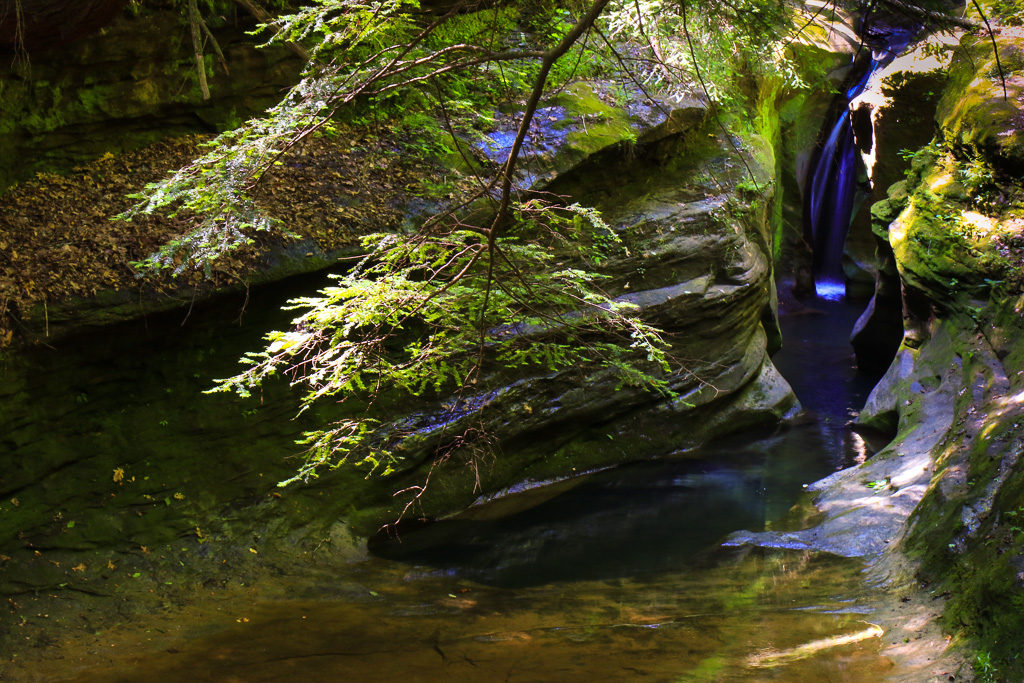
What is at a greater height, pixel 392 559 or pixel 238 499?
pixel 238 499

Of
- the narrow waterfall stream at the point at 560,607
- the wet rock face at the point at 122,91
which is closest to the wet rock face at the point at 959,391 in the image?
the narrow waterfall stream at the point at 560,607

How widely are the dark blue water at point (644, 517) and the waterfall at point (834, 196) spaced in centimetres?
966

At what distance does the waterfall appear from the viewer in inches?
695

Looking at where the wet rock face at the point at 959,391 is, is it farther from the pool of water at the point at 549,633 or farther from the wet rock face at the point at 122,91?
the wet rock face at the point at 122,91

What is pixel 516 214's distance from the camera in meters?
3.87

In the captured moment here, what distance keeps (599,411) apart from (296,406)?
422 centimetres

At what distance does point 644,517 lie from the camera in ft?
26.6

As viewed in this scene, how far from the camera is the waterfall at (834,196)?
1766cm

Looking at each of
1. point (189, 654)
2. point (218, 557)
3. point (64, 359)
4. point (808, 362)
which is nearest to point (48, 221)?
point (64, 359)

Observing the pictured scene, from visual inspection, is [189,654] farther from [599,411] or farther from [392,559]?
[599,411]

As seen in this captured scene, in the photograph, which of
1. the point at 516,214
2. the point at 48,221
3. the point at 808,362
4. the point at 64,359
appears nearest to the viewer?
the point at 516,214

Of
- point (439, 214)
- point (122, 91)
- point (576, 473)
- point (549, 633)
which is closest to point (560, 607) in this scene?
point (549, 633)

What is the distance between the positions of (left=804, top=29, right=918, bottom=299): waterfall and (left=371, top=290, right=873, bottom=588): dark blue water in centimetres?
966

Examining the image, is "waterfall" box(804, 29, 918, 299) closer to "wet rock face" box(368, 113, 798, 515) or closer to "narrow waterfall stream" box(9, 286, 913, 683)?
"wet rock face" box(368, 113, 798, 515)
